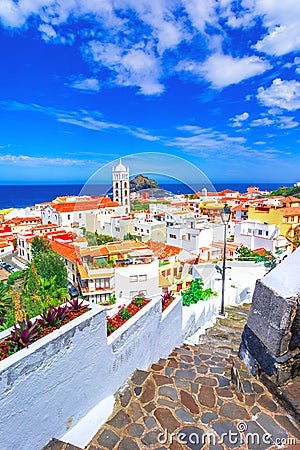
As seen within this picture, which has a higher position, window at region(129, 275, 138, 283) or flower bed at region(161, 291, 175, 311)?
window at region(129, 275, 138, 283)

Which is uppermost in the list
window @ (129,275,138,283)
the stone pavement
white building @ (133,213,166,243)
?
white building @ (133,213,166,243)

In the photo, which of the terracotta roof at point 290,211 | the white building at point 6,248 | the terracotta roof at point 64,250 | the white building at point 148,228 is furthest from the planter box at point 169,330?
the white building at point 6,248

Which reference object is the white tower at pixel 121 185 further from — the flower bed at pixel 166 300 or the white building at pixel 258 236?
the white building at pixel 258 236

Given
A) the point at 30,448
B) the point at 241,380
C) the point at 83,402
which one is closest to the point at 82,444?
the point at 83,402

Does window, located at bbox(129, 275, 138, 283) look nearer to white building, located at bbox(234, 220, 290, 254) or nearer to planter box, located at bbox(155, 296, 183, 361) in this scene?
planter box, located at bbox(155, 296, 183, 361)

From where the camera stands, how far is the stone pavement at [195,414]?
193 cm

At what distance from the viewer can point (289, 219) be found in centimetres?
2519

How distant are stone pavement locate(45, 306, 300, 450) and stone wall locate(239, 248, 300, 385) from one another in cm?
25

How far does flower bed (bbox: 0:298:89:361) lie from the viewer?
1.75 meters

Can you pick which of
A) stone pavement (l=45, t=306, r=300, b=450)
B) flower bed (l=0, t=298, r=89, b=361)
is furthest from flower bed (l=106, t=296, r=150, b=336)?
stone pavement (l=45, t=306, r=300, b=450)

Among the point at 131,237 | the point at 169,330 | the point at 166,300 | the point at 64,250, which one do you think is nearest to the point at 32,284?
the point at 64,250

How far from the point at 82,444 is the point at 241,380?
1.49 m

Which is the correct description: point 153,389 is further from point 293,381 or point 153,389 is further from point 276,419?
point 293,381

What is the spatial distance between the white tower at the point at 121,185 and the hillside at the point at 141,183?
10cm
